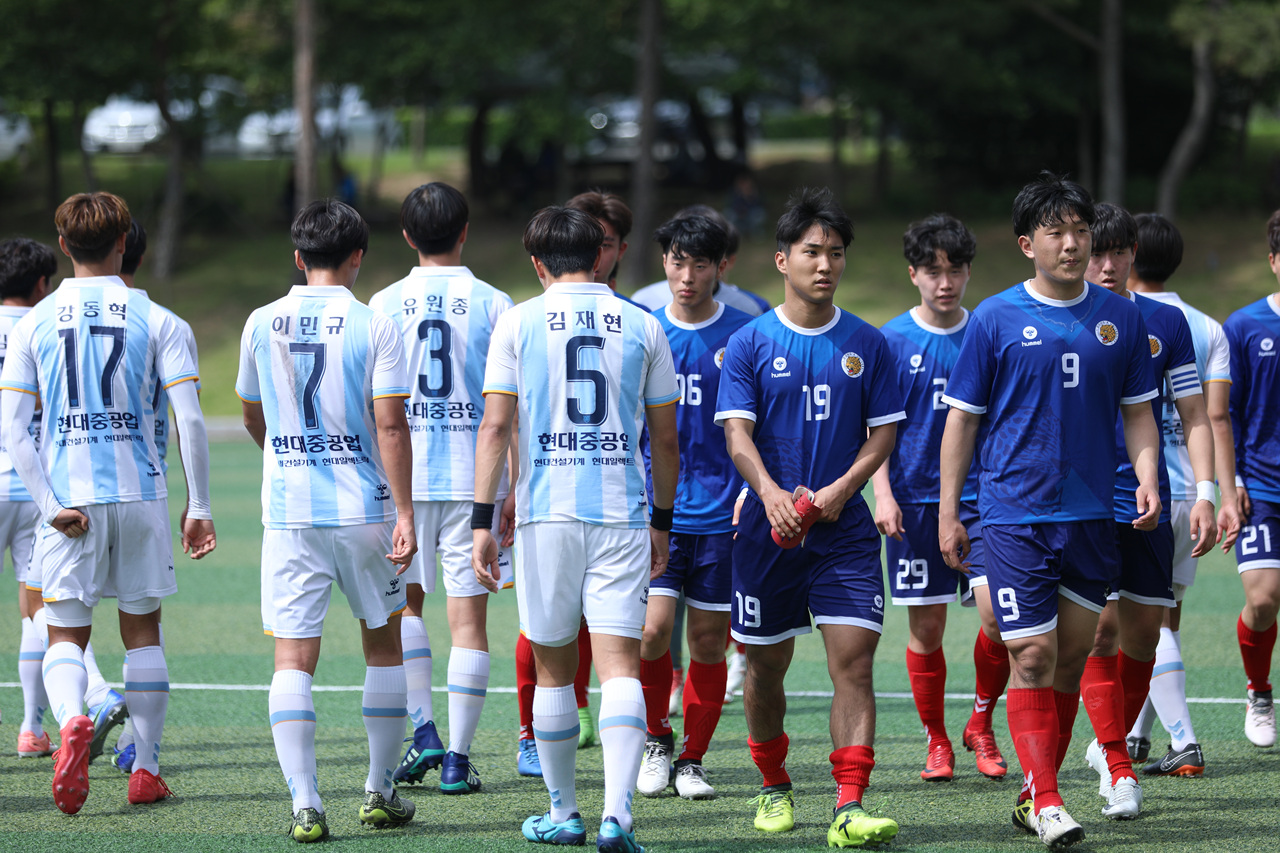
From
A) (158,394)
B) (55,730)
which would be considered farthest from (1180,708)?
(55,730)

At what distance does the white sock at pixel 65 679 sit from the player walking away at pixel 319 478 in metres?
0.92

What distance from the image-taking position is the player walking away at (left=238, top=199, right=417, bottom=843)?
459 centimetres

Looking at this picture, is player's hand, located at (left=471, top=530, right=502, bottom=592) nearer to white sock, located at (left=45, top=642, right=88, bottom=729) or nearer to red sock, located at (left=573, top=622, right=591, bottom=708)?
red sock, located at (left=573, top=622, right=591, bottom=708)

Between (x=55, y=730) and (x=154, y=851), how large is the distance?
209cm

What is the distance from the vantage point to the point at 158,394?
5312mm

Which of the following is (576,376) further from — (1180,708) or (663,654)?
(1180,708)

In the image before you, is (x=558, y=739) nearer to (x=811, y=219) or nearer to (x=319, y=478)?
(x=319, y=478)

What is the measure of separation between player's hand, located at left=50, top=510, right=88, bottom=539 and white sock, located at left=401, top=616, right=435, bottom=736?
134 centimetres

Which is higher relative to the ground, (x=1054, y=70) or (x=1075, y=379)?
(x=1054, y=70)

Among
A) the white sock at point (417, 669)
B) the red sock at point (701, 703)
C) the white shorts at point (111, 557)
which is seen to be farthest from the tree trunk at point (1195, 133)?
the white shorts at point (111, 557)

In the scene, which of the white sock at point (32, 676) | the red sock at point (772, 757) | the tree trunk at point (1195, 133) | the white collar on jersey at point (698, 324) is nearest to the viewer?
the red sock at point (772, 757)

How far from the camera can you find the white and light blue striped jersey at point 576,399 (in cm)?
441

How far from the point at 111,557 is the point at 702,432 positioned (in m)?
2.44

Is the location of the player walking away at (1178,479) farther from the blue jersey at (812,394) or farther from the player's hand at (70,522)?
the player's hand at (70,522)
